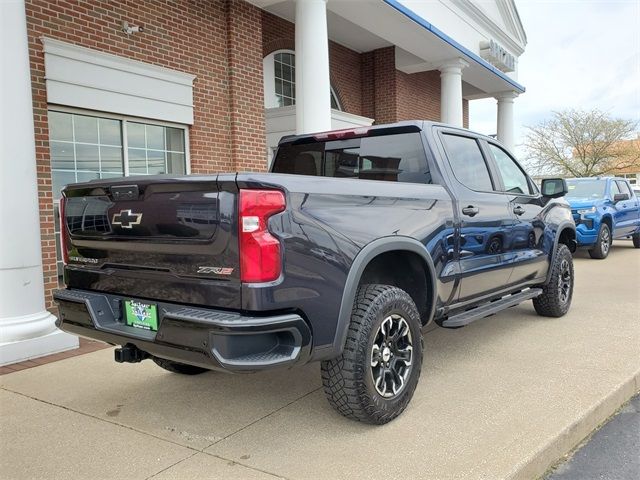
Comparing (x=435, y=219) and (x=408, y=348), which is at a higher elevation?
(x=435, y=219)

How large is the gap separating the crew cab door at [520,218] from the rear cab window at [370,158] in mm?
1051

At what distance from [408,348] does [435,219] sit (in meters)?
0.93

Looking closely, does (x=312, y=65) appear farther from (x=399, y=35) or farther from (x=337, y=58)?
(x=337, y=58)

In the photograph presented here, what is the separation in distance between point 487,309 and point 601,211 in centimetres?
803

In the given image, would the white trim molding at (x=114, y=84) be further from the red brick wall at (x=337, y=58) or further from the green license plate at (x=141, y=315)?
the green license plate at (x=141, y=315)

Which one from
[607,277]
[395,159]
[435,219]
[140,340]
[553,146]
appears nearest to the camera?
[140,340]

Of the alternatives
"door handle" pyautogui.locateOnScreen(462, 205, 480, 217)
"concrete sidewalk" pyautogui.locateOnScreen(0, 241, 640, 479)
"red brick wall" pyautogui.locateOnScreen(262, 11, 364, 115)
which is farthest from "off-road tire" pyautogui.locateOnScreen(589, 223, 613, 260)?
"door handle" pyautogui.locateOnScreen(462, 205, 480, 217)

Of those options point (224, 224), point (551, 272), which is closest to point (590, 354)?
point (551, 272)

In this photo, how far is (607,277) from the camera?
8.98 meters

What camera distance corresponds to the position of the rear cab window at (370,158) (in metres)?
4.17

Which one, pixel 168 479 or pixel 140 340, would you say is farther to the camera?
pixel 140 340

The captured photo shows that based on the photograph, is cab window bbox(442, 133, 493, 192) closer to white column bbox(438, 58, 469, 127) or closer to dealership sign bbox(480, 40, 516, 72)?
white column bbox(438, 58, 469, 127)

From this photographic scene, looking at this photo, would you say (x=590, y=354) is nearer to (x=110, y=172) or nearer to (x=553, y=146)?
(x=110, y=172)

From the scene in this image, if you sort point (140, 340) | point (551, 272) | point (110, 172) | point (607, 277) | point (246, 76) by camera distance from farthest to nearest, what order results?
point (607, 277) → point (246, 76) → point (110, 172) → point (551, 272) → point (140, 340)
